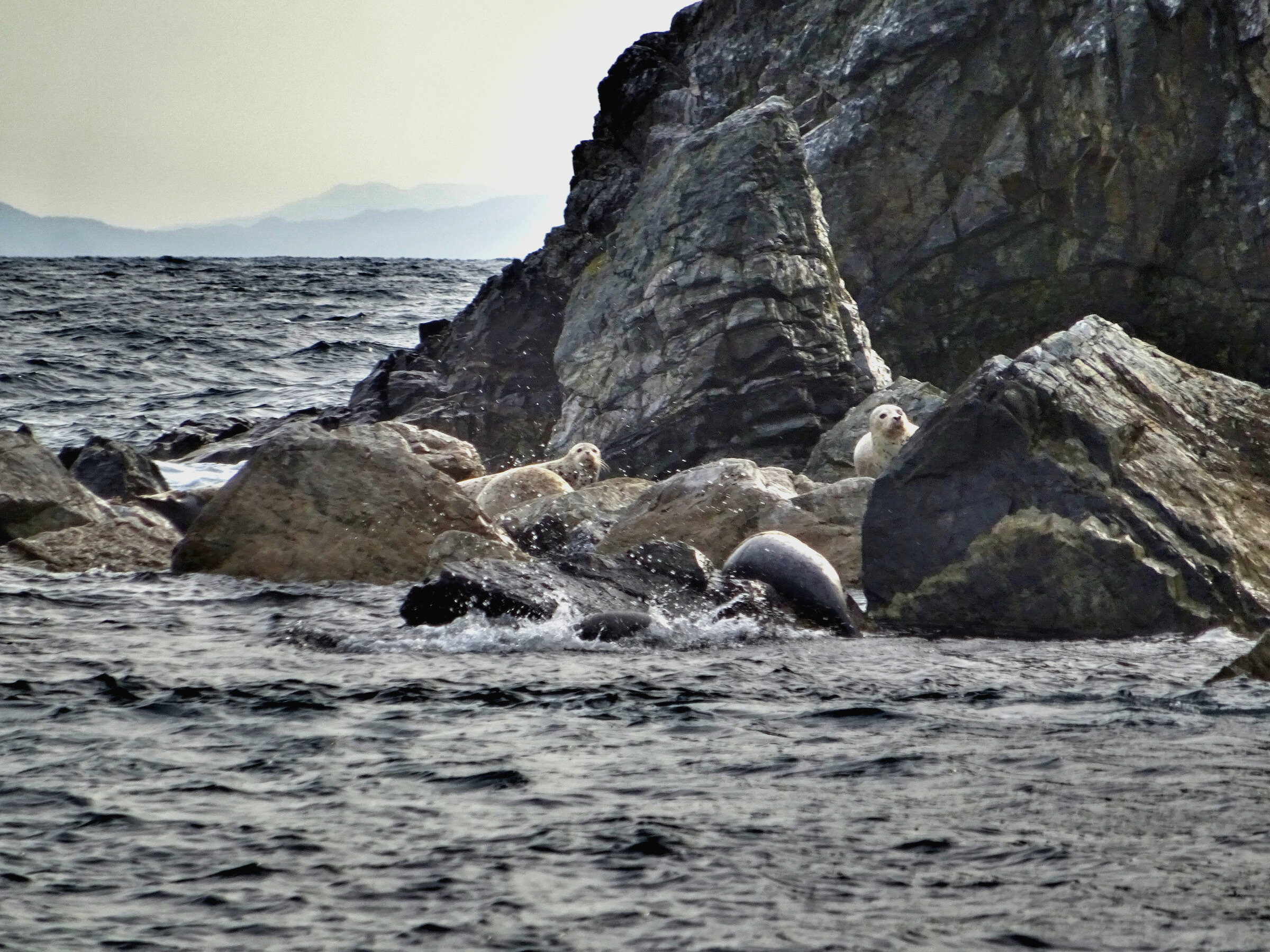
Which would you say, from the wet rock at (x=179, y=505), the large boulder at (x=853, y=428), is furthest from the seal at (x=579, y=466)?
the wet rock at (x=179, y=505)

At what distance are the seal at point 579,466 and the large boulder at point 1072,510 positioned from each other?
606 cm

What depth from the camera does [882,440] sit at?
12.0m

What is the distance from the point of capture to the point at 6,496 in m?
11.0

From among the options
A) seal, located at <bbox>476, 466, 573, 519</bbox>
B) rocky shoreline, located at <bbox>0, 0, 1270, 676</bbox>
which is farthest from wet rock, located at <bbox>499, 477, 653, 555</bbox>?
seal, located at <bbox>476, 466, 573, 519</bbox>

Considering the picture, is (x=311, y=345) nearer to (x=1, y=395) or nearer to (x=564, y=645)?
(x=1, y=395)

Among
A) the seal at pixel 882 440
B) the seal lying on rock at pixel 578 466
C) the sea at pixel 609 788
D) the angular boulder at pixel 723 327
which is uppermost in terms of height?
the angular boulder at pixel 723 327

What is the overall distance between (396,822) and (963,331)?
1517cm

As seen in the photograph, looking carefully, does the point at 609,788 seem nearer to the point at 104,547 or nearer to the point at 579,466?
the point at 104,547

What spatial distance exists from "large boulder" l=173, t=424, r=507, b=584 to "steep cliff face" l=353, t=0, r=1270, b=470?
7824 mm

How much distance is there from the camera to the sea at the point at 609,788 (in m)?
3.42

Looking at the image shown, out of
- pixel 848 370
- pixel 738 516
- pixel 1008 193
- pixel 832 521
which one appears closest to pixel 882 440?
pixel 832 521

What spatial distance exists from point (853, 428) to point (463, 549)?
5829mm

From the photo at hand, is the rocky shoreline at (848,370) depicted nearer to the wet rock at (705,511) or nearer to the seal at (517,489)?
the wet rock at (705,511)

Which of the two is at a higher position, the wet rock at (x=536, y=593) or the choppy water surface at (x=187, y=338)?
the choppy water surface at (x=187, y=338)
